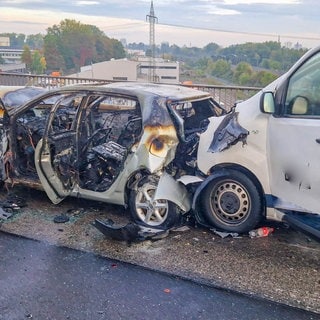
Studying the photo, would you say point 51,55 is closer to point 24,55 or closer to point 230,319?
point 24,55

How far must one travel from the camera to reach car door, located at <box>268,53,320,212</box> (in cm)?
396

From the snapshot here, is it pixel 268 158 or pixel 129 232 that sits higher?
pixel 268 158

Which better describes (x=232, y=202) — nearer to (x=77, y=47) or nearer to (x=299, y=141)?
(x=299, y=141)

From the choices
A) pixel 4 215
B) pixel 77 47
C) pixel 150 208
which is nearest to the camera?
pixel 150 208

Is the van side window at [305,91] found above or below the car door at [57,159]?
above

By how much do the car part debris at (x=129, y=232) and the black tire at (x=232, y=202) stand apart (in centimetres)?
59

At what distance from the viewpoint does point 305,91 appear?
4082mm

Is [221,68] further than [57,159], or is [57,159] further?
[221,68]

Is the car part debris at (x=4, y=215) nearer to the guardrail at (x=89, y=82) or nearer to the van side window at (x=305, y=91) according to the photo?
the guardrail at (x=89, y=82)

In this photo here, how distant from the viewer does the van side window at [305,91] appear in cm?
400

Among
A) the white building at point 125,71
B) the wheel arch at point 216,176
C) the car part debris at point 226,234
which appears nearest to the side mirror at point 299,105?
the wheel arch at point 216,176

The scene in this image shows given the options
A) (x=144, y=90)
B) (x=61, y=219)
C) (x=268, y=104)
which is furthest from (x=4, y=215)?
(x=268, y=104)

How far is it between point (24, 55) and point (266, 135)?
1632 inches

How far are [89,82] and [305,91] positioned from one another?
25.8ft
